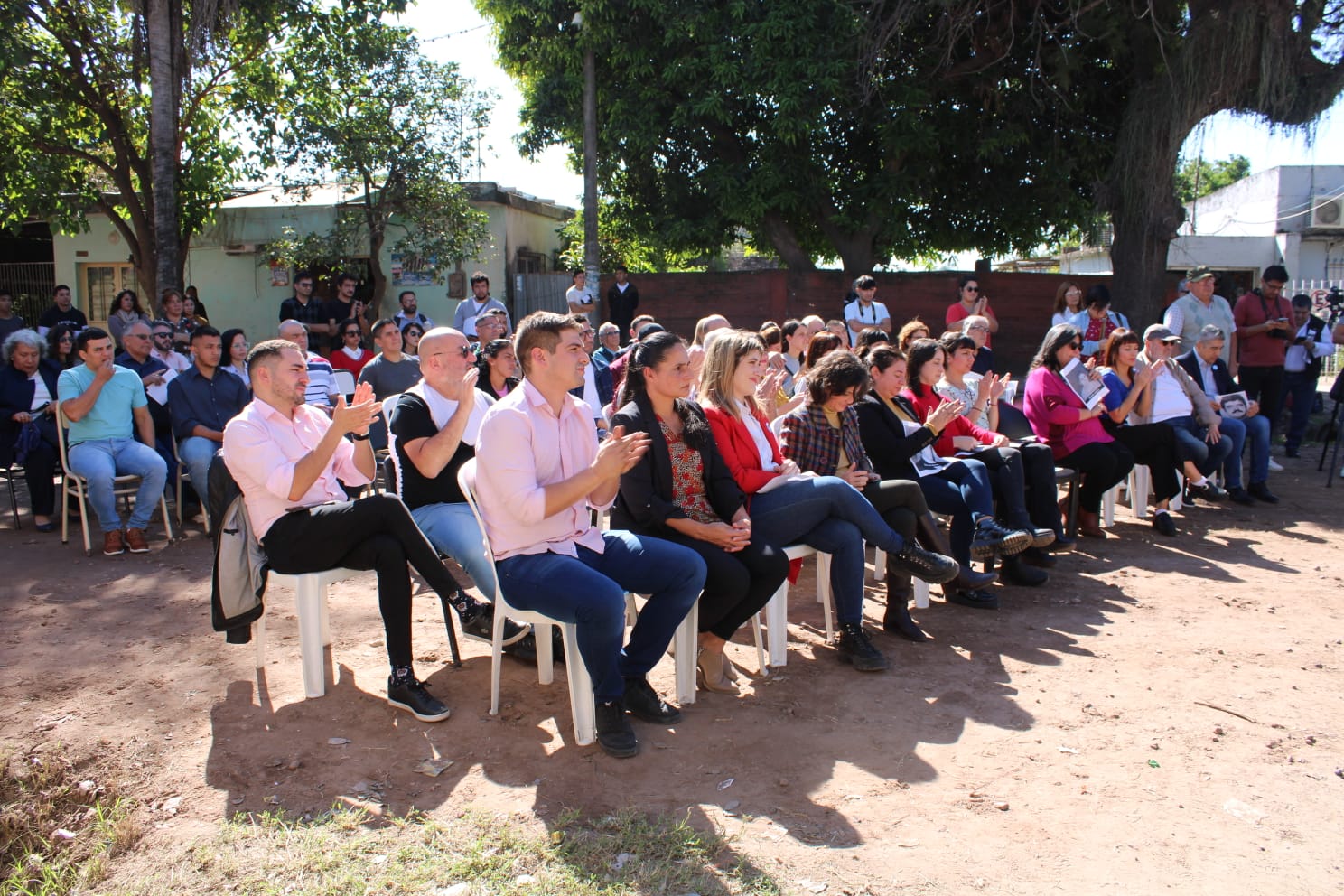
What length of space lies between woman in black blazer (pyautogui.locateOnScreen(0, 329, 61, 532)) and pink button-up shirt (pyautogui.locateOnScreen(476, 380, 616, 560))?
16.6 ft

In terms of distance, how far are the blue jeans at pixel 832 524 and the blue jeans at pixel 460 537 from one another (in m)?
1.19

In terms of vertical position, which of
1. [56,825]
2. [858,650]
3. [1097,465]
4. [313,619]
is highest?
[1097,465]

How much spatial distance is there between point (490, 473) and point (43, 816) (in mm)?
1840

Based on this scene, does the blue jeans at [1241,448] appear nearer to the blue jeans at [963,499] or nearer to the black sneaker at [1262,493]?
the black sneaker at [1262,493]

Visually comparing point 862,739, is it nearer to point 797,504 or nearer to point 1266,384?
point 797,504

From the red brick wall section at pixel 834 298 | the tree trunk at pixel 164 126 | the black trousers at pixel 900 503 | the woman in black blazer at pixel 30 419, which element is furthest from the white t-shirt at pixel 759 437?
the red brick wall section at pixel 834 298

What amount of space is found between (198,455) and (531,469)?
418 cm

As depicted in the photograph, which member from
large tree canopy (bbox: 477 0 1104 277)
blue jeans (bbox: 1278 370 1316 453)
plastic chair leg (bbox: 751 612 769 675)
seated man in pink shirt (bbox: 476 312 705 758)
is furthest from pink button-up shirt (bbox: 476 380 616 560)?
large tree canopy (bbox: 477 0 1104 277)

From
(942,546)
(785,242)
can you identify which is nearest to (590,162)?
(785,242)

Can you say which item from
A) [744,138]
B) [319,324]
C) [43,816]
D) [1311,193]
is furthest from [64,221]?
[1311,193]

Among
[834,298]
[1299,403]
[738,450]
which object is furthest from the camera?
[834,298]

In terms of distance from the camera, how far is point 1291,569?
613 centimetres

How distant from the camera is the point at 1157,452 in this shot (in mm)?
7137

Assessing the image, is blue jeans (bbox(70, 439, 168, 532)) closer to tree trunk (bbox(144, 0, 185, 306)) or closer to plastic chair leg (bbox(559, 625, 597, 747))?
plastic chair leg (bbox(559, 625, 597, 747))
